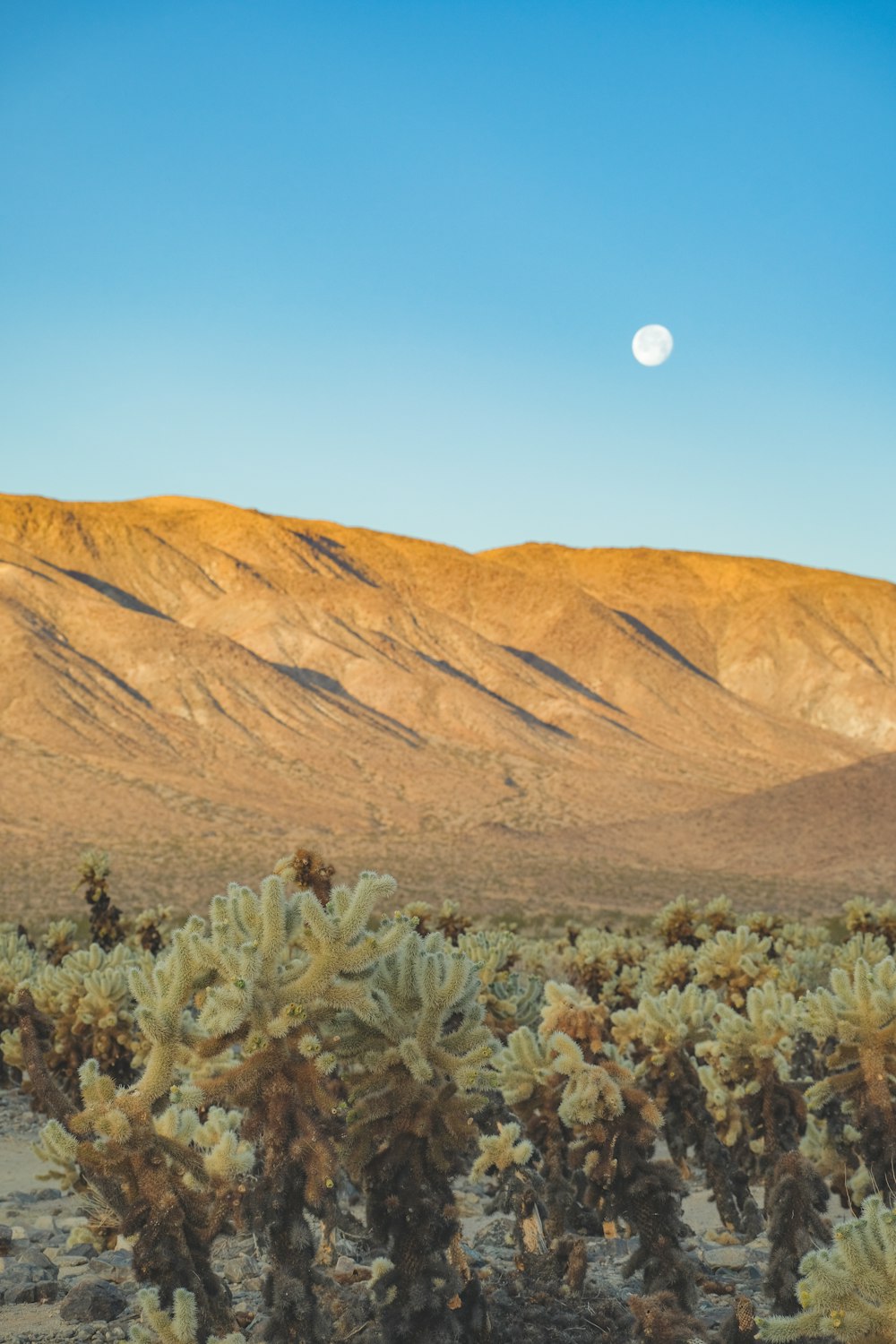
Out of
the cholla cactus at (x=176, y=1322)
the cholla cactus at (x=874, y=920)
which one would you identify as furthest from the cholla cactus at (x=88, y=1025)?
the cholla cactus at (x=874, y=920)

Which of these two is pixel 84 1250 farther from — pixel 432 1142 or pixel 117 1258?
pixel 432 1142

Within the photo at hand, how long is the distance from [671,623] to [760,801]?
180ft

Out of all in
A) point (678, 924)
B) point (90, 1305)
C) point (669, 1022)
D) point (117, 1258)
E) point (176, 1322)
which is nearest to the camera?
point (176, 1322)

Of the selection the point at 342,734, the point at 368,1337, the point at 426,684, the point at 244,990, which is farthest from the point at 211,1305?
the point at 426,684

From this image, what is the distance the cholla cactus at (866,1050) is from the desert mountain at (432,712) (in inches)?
1364

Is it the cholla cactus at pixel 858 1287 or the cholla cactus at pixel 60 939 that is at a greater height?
the cholla cactus at pixel 858 1287

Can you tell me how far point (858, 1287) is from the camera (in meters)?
4.42

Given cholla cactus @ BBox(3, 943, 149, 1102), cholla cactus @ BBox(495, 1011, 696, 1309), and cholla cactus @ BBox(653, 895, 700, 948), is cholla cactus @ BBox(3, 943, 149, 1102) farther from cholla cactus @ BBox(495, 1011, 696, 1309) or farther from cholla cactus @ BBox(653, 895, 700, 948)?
cholla cactus @ BBox(653, 895, 700, 948)

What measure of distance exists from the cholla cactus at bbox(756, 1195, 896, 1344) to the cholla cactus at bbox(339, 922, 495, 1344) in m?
1.90

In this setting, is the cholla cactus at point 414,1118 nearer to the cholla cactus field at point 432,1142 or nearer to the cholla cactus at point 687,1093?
the cholla cactus field at point 432,1142

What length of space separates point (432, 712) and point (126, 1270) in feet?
251

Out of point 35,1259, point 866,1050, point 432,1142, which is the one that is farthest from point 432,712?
point 432,1142

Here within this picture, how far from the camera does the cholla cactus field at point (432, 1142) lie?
5.53m

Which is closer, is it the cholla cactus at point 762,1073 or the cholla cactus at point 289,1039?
the cholla cactus at point 289,1039
